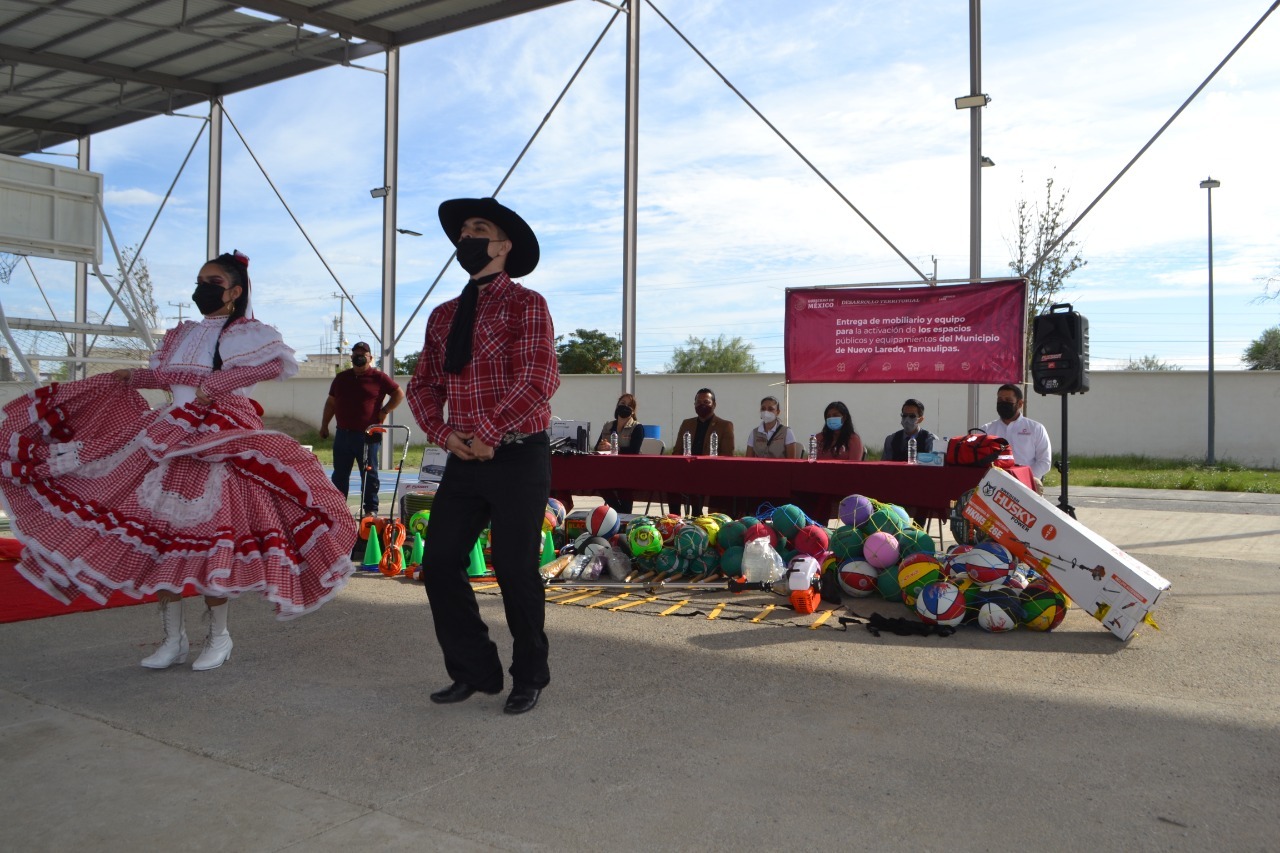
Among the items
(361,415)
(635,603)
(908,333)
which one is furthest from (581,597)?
(908,333)

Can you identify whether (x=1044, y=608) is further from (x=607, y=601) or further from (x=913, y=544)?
(x=607, y=601)

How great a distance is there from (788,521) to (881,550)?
878mm

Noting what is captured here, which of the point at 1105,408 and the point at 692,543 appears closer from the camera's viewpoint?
the point at 692,543

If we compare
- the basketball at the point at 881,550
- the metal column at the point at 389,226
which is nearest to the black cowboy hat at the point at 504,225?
the basketball at the point at 881,550

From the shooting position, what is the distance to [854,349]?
1177cm

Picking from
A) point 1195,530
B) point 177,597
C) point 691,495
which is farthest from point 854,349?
point 177,597

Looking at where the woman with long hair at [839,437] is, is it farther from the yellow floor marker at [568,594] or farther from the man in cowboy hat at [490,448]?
the man in cowboy hat at [490,448]

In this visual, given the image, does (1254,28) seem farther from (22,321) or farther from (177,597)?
(22,321)

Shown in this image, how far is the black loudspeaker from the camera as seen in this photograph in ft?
30.0

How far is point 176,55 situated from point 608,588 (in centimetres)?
1276

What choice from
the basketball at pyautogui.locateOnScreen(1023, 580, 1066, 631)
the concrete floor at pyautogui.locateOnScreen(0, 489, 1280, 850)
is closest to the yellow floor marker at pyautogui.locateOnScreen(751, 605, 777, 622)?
the concrete floor at pyautogui.locateOnScreen(0, 489, 1280, 850)

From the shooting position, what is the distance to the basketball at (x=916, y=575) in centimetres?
643

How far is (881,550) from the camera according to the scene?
6.95 meters

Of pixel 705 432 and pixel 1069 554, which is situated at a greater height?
pixel 705 432
